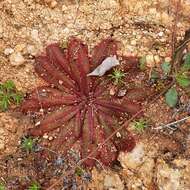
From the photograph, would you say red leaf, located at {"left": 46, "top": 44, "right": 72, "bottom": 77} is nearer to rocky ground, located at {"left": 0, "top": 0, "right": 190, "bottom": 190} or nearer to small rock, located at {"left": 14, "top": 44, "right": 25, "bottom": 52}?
rocky ground, located at {"left": 0, "top": 0, "right": 190, "bottom": 190}

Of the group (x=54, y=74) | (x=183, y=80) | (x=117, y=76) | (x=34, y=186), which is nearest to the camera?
(x=34, y=186)

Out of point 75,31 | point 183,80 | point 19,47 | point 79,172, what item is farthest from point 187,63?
point 19,47

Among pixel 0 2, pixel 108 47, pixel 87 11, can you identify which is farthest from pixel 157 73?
pixel 0 2

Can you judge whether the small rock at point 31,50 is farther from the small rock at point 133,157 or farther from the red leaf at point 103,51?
the small rock at point 133,157

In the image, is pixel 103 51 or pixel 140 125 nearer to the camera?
pixel 140 125

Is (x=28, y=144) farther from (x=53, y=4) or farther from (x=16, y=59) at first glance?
(x=53, y=4)

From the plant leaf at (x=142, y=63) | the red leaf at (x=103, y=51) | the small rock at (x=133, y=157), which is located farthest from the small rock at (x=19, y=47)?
the small rock at (x=133, y=157)
